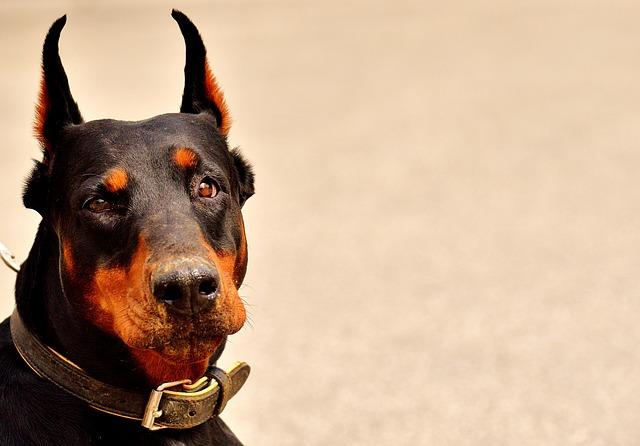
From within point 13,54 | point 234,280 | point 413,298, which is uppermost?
point 234,280

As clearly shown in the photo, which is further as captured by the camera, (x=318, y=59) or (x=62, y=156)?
(x=318, y=59)

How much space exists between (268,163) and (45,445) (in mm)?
5874

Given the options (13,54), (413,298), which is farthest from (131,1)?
(413,298)

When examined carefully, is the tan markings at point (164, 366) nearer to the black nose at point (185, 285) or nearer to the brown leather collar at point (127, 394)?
the brown leather collar at point (127, 394)

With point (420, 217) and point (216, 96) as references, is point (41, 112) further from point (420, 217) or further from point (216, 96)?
point (420, 217)

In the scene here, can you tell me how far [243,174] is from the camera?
3225 millimetres

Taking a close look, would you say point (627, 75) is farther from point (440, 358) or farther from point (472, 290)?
point (440, 358)

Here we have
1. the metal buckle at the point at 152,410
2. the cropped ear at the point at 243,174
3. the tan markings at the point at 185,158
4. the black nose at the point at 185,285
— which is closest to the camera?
the black nose at the point at 185,285

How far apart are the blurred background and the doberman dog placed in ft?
5.67

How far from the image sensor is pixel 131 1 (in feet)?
59.3

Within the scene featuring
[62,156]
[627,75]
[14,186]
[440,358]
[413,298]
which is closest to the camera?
[62,156]

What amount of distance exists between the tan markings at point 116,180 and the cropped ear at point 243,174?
1.38 feet

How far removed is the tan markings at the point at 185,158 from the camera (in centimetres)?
292

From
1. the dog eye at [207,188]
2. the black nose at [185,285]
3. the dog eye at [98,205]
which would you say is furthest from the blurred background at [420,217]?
the black nose at [185,285]
